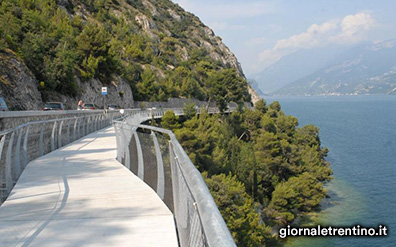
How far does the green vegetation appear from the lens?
31328 millimetres

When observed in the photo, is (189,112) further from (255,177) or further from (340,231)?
(340,231)

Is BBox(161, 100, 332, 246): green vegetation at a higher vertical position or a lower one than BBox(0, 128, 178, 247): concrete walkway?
lower

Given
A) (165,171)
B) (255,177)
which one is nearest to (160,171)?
(165,171)

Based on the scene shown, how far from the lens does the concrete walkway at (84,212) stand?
17.2 feet

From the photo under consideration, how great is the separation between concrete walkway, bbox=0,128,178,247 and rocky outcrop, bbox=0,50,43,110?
75.9 ft

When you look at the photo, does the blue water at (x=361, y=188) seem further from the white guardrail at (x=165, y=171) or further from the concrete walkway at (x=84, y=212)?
the concrete walkway at (x=84, y=212)

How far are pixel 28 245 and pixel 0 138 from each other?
13.8 ft

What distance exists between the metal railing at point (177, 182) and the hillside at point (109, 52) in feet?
80.2

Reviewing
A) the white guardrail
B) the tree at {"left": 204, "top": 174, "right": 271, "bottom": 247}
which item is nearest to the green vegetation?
the tree at {"left": 204, "top": 174, "right": 271, "bottom": 247}

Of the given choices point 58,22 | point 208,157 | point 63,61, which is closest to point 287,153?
point 208,157

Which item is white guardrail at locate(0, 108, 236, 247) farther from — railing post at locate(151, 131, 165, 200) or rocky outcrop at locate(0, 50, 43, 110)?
rocky outcrop at locate(0, 50, 43, 110)

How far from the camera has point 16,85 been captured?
32.8m

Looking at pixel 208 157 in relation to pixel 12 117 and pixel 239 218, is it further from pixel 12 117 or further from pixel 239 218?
pixel 12 117

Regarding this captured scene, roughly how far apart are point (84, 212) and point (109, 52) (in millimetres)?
59678
